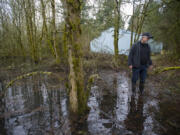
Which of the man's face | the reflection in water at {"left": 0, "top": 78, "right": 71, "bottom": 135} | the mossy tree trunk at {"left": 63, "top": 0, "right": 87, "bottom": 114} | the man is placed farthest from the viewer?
the man

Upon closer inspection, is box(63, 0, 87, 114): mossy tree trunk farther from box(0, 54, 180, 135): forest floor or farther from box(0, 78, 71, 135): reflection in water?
box(0, 78, 71, 135): reflection in water

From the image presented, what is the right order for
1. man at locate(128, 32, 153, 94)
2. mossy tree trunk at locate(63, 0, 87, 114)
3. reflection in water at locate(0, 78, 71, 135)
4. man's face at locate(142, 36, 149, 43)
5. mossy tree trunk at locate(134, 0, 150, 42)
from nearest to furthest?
mossy tree trunk at locate(63, 0, 87, 114), reflection in water at locate(0, 78, 71, 135), man's face at locate(142, 36, 149, 43), man at locate(128, 32, 153, 94), mossy tree trunk at locate(134, 0, 150, 42)

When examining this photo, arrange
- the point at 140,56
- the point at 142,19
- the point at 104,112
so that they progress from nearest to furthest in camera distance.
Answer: the point at 104,112
the point at 140,56
the point at 142,19

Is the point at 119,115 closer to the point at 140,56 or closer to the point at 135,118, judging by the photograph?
the point at 135,118

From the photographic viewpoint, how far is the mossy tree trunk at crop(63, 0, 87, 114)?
251 centimetres

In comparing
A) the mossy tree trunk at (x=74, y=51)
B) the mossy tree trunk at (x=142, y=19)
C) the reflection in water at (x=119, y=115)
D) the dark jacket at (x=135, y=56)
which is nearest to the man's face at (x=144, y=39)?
the dark jacket at (x=135, y=56)

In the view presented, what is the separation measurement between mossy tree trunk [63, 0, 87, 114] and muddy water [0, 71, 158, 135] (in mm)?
512

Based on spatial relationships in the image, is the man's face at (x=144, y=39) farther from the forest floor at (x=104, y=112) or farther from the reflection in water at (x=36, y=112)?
the reflection in water at (x=36, y=112)

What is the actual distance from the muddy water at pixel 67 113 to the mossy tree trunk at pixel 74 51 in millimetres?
512

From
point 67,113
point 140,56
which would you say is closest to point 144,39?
point 140,56

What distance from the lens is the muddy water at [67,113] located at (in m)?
2.59

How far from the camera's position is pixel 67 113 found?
3189 millimetres

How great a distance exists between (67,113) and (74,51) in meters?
1.65

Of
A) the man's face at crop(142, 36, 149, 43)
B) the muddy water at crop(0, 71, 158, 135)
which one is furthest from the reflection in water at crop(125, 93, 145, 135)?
the man's face at crop(142, 36, 149, 43)
